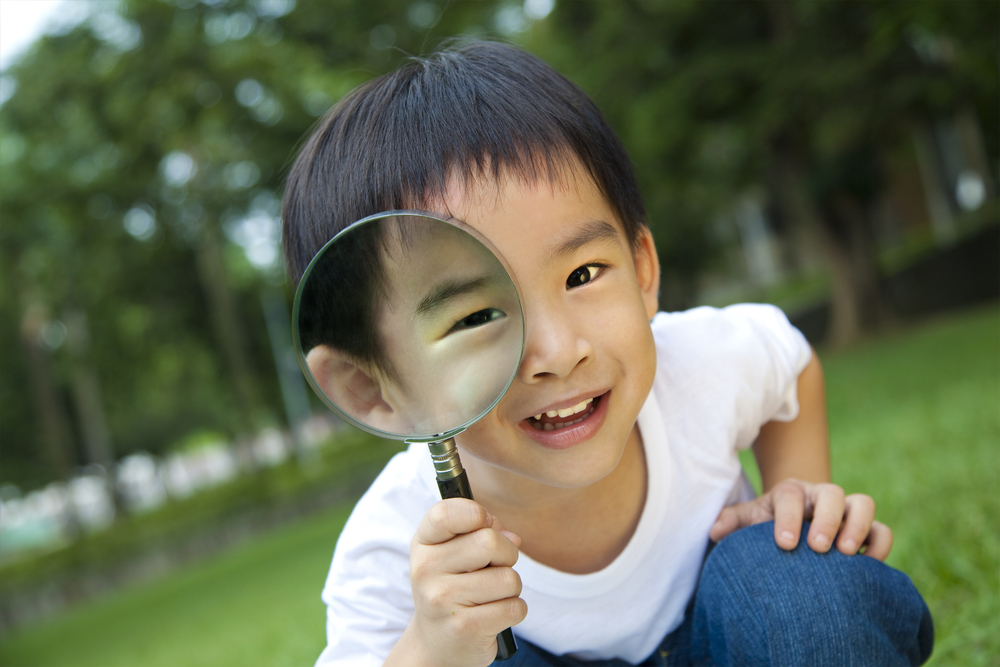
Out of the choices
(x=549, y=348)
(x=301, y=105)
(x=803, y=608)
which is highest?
(x=301, y=105)

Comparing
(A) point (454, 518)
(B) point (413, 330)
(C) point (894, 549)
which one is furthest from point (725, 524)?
(C) point (894, 549)

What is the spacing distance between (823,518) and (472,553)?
77cm

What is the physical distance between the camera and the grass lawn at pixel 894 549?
2746 millimetres

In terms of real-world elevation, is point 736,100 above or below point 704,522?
above

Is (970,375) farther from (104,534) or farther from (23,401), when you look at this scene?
(23,401)

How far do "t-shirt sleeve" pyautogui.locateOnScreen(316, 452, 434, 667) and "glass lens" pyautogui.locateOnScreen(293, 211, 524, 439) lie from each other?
1.78ft

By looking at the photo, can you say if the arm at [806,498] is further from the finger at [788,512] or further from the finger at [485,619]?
the finger at [485,619]

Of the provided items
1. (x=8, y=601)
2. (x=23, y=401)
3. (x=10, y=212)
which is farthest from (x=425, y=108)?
(x=23, y=401)

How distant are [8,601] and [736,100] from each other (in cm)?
1424

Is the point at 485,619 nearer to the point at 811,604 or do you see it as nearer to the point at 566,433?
the point at 566,433

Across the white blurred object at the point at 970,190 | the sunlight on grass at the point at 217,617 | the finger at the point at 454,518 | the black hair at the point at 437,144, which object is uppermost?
the white blurred object at the point at 970,190

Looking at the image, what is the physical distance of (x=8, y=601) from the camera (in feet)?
45.8

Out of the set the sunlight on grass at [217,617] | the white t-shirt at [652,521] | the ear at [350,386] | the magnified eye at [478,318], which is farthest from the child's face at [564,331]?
the sunlight on grass at [217,617]

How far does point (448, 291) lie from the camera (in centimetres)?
142
